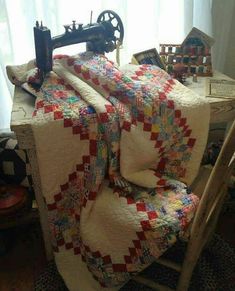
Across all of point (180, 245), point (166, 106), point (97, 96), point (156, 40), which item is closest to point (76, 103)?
point (97, 96)

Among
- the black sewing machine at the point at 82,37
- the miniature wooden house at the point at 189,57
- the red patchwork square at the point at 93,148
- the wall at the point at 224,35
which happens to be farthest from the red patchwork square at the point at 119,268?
the wall at the point at 224,35

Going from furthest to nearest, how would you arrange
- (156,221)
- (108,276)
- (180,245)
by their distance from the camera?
(180,245) < (108,276) < (156,221)

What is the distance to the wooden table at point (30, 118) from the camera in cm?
92

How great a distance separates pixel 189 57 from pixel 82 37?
52 centimetres

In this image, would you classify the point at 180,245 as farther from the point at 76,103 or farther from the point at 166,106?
the point at 76,103

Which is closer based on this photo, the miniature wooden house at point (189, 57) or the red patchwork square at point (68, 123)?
the red patchwork square at point (68, 123)

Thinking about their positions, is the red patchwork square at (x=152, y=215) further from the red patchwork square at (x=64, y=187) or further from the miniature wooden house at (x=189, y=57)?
the miniature wooden house at (x=189, y=57)

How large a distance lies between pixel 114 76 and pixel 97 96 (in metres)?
0.10

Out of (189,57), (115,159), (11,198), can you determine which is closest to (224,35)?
(189,57)

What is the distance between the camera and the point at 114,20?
1.22 meters

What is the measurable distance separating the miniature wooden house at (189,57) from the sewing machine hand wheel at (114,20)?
24cm

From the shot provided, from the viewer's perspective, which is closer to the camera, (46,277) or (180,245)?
(46,277)

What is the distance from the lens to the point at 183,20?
4.66 ft

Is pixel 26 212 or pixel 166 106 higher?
pixel 166 106
